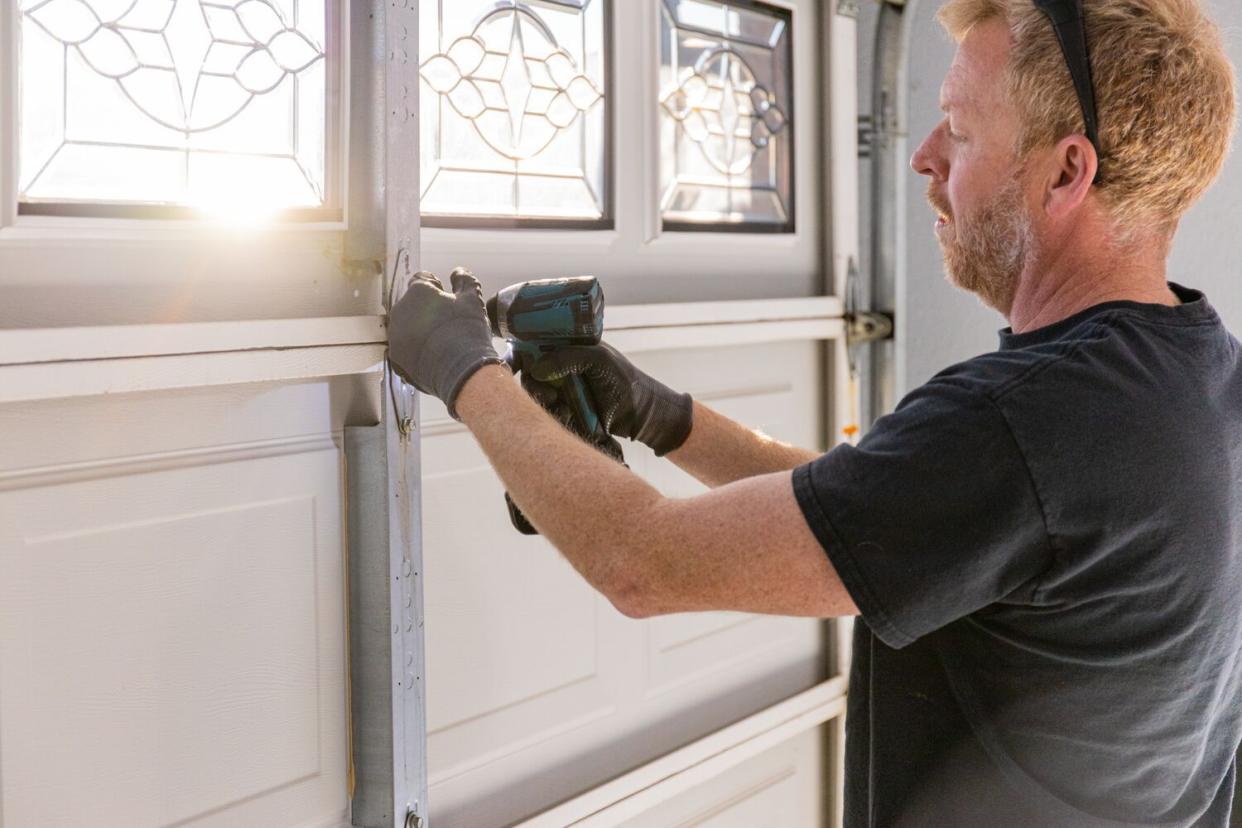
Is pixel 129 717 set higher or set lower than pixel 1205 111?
lower

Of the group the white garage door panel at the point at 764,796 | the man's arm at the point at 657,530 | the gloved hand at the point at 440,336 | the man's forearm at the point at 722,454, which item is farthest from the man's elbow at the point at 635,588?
the white garage door panel at the point at 764,796

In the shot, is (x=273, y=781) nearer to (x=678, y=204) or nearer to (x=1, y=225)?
(x=1, y=225)

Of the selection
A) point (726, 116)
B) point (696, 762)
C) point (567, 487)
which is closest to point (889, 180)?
point (726, 116)

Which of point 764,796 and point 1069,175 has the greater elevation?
point 1069,175

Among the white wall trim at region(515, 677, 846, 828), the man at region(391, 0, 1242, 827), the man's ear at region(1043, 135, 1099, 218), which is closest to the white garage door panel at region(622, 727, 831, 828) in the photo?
the white wall trim at region(515, 677, 846, 828)

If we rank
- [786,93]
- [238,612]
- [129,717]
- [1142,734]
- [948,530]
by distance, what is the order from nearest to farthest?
[948,530]
[1142,734]
[129,717]
[238,612]
[786,93]

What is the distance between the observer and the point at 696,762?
86.2 inches

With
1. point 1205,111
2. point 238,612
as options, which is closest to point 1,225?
point 238,612

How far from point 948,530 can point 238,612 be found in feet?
3.02

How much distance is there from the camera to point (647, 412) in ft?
5.20

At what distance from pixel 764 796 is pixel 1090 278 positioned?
1498 mm

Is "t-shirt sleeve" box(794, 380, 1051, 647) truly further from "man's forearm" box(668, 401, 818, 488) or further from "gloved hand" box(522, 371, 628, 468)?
"man's forearm" box(668, 401, 818, 488)

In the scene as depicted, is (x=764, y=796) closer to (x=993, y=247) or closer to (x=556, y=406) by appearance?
(x=556, y=406)

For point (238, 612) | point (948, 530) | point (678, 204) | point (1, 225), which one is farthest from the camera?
point (678, 204)
